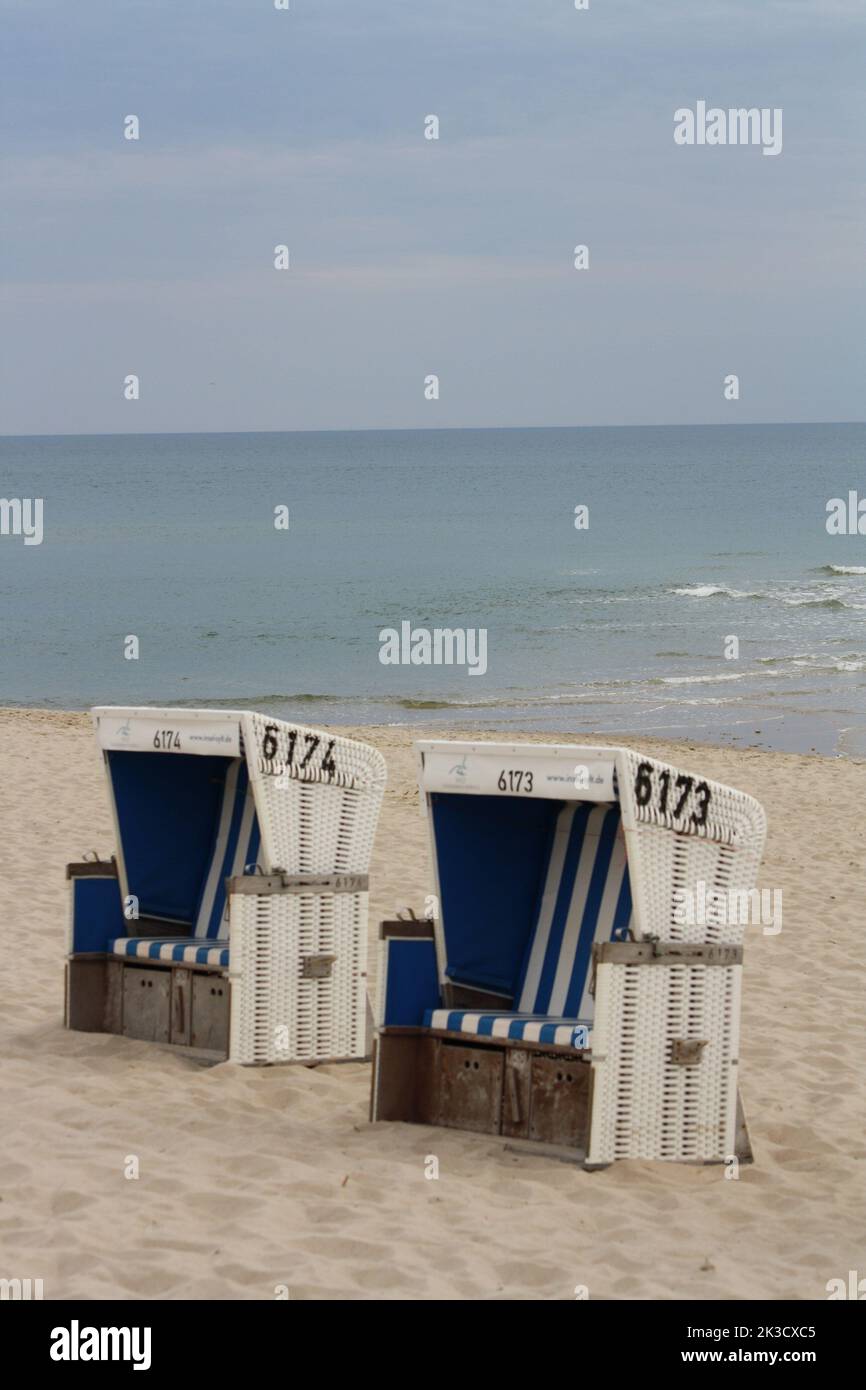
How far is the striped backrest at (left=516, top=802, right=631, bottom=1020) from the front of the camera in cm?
647

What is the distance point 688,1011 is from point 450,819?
1238 mm

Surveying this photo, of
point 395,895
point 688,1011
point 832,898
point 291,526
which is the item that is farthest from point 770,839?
point 291,526

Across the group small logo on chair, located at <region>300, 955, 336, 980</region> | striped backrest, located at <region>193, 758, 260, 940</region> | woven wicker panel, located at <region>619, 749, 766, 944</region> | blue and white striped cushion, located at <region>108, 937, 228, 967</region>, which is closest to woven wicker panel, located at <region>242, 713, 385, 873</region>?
small logo on chair, located at <region>300, 955, 336, 980</region>

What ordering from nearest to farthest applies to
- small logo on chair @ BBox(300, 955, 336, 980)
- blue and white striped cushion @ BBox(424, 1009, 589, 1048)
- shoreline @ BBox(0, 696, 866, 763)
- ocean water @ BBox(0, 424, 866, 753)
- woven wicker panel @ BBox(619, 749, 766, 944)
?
woven wicker panel @ BBox(619, 749, 766, 944) < blue and white striped cushion @ BBox(424, 1009, 589, 1048) < small logo on chair @ BBox(300, 955, 336, 980) < shoreline @ BBox(0, 696, 866, 763) < ocean water @ BBox(0, 424, 866, 753)

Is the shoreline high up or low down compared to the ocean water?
down

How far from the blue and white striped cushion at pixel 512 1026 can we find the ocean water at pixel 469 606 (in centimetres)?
1569

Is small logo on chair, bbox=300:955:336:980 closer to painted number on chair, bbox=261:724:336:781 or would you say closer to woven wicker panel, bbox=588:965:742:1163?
Answer: painted number on chair, bbox=261:724:336:781

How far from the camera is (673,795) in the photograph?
225 inches

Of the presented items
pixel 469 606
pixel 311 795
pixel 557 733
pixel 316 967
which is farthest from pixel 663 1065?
pixel 469 606

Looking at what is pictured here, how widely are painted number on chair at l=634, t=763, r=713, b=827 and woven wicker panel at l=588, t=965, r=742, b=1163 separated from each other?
53 centimetres

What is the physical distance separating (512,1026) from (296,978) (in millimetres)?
1207

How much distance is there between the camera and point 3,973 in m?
8.45

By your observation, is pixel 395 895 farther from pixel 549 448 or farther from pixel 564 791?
pixel 549 448
